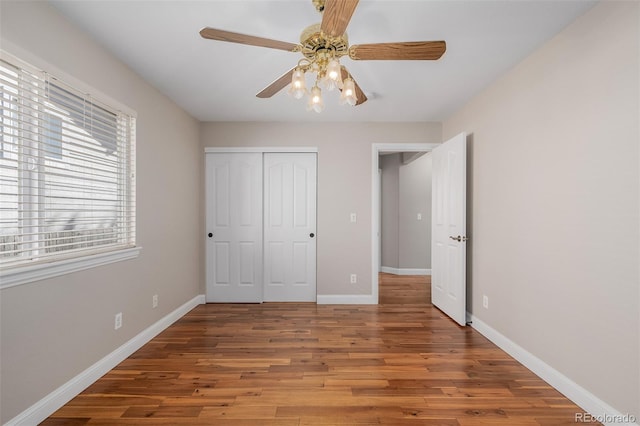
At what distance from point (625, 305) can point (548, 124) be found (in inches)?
49.3

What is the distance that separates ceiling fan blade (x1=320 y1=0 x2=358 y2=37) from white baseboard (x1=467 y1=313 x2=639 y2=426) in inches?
96.4

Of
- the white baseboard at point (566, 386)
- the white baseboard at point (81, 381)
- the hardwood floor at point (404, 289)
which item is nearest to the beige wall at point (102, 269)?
the white baseboard at point (81, 381)

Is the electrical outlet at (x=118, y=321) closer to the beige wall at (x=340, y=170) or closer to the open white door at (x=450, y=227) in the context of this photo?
the beige wall at (x=340, y=170)

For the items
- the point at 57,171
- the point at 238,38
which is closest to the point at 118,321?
the point at 57,171

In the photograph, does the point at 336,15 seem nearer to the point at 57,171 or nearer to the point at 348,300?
the point at 57,171

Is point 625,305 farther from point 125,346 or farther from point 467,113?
point 125,346

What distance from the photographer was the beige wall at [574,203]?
5.25 ft

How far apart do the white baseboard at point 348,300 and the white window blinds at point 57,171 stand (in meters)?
2.38

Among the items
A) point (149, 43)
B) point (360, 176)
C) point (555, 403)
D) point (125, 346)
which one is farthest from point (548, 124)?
point (125, 346)

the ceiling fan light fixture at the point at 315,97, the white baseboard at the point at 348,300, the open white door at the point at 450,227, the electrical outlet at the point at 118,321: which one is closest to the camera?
the ceiling fan light fixture at the point at 315,97

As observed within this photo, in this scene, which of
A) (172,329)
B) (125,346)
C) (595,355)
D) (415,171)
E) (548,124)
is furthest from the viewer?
(415,171)

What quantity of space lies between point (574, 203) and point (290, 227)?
2.95 metres

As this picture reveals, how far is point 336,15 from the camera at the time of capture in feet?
4.42

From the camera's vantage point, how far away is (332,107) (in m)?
3.42
